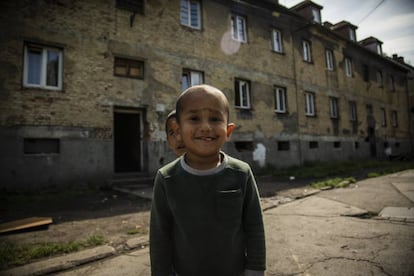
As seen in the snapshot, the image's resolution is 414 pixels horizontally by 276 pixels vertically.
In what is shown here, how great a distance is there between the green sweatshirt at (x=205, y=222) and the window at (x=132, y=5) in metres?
8.93

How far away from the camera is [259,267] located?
1286mm

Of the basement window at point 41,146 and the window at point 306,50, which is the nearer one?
the basement window at point 41,146

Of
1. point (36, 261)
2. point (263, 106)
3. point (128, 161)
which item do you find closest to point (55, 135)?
point (128, 161)

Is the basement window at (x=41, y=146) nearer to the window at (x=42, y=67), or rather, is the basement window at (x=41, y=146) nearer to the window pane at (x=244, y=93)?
the window at (x=42, y=67)

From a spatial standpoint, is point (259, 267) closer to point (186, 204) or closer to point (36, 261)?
point (186, 204)

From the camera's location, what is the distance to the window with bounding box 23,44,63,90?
6.84 meters

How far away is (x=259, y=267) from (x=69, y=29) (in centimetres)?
859

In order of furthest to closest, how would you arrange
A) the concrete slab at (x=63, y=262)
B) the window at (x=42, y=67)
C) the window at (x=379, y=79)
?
the window at (x=379, y=79) → the window at (x=42, y=67) → the concrete slab at (x=63, y=262)

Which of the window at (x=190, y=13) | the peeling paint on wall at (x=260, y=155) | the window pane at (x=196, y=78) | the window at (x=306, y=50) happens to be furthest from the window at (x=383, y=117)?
the window at (x=190, y=13)

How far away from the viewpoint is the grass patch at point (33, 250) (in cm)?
255

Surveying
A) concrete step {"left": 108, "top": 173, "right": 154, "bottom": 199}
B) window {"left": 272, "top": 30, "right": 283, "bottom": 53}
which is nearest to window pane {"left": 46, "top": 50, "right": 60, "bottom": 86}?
concrete step {"left": 108, "top": 173, "right": 154, "bottom": 199}

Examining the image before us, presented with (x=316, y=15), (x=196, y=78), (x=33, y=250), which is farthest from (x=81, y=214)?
(x=316, y=15)

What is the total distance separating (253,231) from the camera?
132cm

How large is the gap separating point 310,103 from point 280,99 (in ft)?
8.68
